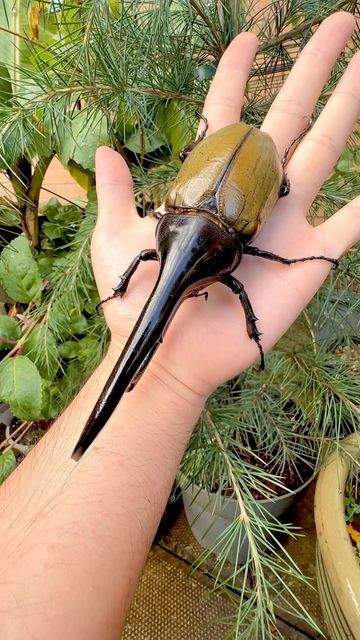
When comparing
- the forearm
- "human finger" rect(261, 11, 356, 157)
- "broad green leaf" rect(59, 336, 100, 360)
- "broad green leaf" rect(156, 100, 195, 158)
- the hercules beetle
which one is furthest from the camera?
"broad green leaf" rect(59, 336, 100, 360)

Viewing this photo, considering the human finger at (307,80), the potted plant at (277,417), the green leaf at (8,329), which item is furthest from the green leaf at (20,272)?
the human finger at (307,80)

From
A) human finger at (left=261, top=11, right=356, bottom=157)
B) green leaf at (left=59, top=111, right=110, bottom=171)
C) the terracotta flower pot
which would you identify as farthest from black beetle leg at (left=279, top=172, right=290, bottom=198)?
the terracotta flower pot

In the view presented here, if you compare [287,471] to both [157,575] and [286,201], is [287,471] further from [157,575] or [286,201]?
[286,201]

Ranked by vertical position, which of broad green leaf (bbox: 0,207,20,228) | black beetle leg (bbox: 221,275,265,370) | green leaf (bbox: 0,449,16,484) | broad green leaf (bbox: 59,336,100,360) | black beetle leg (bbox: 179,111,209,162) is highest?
black beetle leg (bbox: 179,111,209,162)

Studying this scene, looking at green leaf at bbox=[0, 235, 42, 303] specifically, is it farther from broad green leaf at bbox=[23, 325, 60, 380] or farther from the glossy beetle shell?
the glossy beetle shell

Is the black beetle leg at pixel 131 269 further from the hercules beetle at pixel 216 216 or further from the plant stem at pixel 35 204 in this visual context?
the plant stem at pixel 35 204

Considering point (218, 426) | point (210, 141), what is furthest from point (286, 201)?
point (218, 426)
